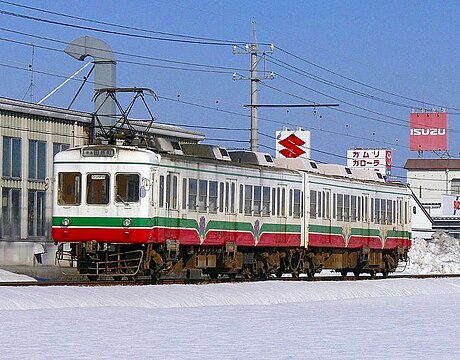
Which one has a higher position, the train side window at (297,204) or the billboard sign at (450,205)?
the billboard sign at (450,205)

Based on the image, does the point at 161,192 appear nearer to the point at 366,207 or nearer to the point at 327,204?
the point at 327,204

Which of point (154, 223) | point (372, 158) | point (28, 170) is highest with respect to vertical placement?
point (372, 158)

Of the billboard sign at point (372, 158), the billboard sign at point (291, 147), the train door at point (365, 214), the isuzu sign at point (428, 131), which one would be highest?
the isuzu sign at point (428, 131)

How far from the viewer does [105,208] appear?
103 feet

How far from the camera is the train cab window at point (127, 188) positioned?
102 ft

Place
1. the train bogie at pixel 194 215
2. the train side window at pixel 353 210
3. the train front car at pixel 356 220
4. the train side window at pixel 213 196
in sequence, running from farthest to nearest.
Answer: the train side window at pixel 353 210, the train front car at pixel 356 220, the train side window at pixel 213 196, the train bogie at pixel 194 215

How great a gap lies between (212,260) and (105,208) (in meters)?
4.31

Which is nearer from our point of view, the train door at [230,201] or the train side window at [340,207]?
the train door at [230,201]

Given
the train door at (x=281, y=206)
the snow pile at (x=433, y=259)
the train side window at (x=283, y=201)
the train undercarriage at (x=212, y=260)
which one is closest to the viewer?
the train undercarriage at (x=212, y=260)

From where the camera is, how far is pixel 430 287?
3703 centimetres

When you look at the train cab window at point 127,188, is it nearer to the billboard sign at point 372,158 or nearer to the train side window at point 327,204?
the train side window at point 327,204

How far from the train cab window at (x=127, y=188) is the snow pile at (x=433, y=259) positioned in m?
26.2

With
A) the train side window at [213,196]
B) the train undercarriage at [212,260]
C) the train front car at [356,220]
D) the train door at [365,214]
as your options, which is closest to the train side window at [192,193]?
the train side window at [213,196]

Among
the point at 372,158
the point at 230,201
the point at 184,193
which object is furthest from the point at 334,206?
the point at 372,158
